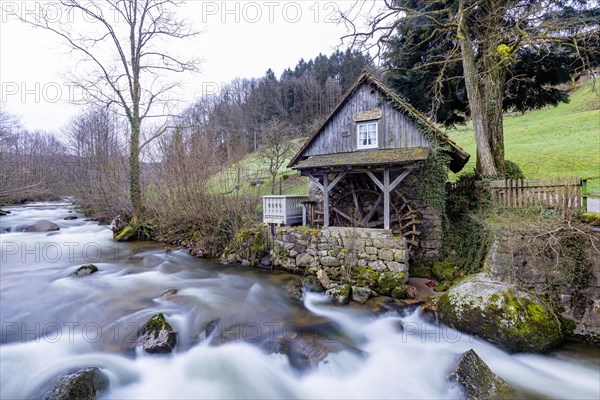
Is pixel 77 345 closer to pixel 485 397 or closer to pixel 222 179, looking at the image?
pixel 485 397

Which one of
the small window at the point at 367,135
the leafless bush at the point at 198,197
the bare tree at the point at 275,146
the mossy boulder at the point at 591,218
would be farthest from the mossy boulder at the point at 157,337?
the bare tree at the point at 275,146

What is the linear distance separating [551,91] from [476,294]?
1112 cm

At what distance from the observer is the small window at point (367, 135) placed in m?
10.0

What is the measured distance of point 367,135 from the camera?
33.2ft

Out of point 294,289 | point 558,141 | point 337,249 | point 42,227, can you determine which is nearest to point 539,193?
point 337,249

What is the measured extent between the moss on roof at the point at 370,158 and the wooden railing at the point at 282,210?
128cm

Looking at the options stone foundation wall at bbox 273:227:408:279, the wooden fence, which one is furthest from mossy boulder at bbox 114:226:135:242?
the wooden fence

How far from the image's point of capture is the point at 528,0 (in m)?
10.1

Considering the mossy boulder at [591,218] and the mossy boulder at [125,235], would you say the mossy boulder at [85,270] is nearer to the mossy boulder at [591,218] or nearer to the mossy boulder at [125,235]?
the mossy boulder at [125,235]

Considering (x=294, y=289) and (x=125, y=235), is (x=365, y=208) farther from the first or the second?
(x=125, y=235)

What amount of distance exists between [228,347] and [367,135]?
301 inches

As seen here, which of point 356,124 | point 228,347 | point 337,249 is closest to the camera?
point 228,347

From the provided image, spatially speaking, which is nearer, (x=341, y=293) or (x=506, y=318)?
(x=506, y=318)

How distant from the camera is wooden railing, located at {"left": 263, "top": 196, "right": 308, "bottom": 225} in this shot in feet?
34.0
